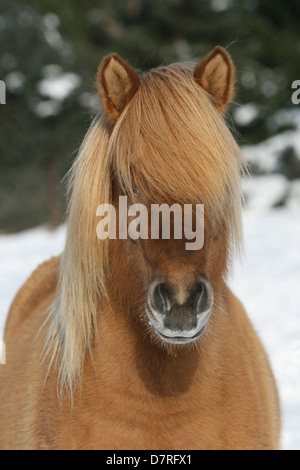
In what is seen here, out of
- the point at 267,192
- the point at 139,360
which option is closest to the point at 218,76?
the point at 139,360

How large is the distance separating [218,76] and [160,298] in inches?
40.4

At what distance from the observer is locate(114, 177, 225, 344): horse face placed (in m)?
2.02

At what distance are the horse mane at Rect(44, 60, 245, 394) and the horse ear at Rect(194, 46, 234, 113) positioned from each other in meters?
0.05

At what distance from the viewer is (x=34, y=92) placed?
18797 millimetres

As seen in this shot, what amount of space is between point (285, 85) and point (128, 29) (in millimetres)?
5233

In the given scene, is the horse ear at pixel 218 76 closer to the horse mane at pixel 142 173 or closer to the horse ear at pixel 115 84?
the horse mane at pixel 142 173

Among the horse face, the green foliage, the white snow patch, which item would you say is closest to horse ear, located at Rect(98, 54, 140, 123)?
the horse face

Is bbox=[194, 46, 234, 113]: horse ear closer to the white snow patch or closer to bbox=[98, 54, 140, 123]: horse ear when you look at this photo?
bbox=[98, 54, 140, 123]: horse ear

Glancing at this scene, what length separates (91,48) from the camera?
18.6 m

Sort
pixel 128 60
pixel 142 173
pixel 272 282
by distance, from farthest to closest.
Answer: pixel 128 60 → pixel 272 282 → pixel 142 173

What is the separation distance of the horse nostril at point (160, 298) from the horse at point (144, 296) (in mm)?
64

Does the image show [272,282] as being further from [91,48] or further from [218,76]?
[91,48]

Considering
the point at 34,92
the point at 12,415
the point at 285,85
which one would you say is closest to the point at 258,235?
the point at 285,85

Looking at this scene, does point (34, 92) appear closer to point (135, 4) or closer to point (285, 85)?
point (135, 4)
